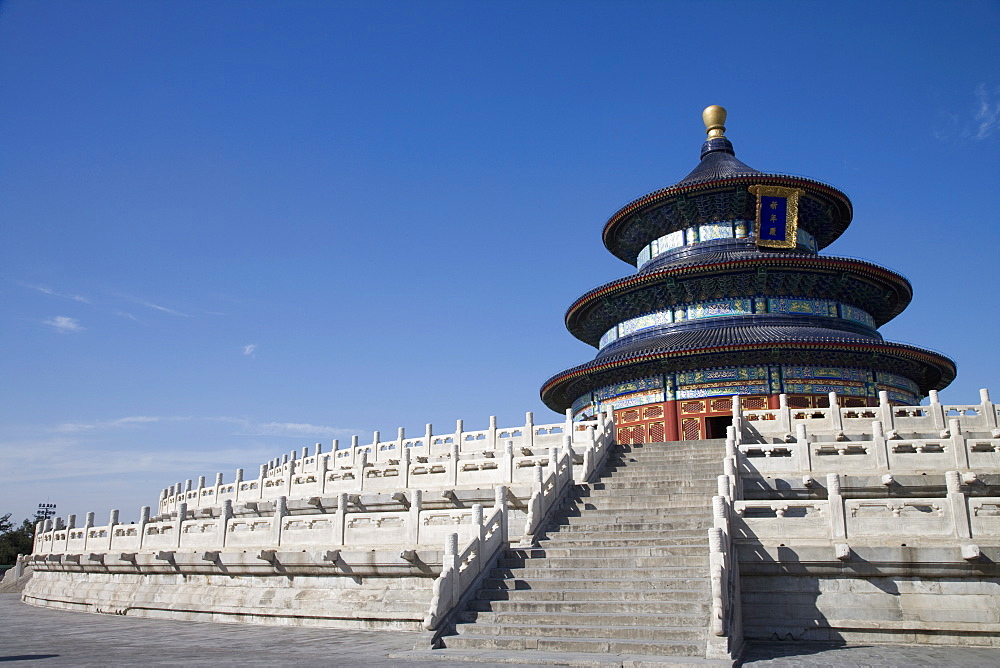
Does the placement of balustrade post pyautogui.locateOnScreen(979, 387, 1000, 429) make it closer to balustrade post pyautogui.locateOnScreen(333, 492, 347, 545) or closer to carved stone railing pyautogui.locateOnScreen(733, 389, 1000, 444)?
carved stone railing pyautogui.locateOnScreen(733, 389, 1000, 444)

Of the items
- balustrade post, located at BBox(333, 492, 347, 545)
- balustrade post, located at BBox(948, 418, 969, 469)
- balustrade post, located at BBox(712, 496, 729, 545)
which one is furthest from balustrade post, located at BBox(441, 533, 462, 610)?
balustrade post, located at BBox(948, 418, 969, 469)

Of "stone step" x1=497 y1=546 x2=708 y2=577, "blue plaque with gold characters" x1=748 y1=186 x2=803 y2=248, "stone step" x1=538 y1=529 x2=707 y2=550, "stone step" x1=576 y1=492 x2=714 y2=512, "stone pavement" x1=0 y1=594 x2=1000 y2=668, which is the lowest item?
"stone pavement" x1=0 y1=594 x2=1000 y2=668

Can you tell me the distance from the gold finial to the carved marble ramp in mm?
29573

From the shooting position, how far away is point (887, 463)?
16.9m

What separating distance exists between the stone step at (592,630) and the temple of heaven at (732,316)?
63.6ft

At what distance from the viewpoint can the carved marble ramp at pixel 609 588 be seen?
11.3 meters

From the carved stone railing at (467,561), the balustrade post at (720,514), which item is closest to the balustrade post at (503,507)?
the carved stone railing at (467,561)

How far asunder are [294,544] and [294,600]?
1.15m

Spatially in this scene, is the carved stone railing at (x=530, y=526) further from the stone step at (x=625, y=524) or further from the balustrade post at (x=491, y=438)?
A: the balustrade post at (x=491, y=438)

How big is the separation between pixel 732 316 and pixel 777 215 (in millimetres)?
5396

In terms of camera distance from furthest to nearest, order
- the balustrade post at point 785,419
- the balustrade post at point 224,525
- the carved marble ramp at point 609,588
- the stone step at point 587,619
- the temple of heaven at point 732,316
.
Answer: the temple of heaven at point 732,316, the balustrade post at point 785,419, the balustrade post at point 224,525, the stone step at point 587,619, the carved marble ramp at point 609,588

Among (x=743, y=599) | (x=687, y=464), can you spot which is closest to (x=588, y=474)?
(x=687, y=464)

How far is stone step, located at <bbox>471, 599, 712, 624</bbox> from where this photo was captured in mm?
11906

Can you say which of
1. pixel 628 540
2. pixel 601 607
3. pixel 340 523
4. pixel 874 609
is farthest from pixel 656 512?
pixel 340 523
